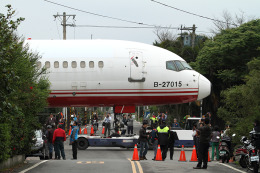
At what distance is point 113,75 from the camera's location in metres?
31.0

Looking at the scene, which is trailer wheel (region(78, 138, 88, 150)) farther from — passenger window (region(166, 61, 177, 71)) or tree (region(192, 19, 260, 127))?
tree (region(192, 19, 260, 127))

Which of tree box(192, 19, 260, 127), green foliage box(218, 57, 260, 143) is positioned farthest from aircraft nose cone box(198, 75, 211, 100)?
tree box(192, 19, 260, 127)

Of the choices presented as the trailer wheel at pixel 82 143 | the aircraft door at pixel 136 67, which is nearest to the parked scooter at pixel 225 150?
the aircraft door at pixel 136 67

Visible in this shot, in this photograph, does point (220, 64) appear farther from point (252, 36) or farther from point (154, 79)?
point (154, 79)

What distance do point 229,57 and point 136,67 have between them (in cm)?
1780

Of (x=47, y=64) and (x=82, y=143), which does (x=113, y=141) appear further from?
(x=47, y=64)

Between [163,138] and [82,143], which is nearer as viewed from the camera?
[163,138]

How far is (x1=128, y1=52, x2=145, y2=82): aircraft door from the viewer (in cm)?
3112

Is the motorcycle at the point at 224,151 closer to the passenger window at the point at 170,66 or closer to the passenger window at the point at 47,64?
the passenger window at the point at 170,66

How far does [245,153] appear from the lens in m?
20.6

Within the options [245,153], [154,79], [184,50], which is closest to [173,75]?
Result: [154,79]

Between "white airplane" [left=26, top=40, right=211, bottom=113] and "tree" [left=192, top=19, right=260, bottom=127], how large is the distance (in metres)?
14.6

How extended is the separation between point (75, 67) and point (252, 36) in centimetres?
2006

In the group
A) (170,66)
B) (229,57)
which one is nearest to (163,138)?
(170,66)
